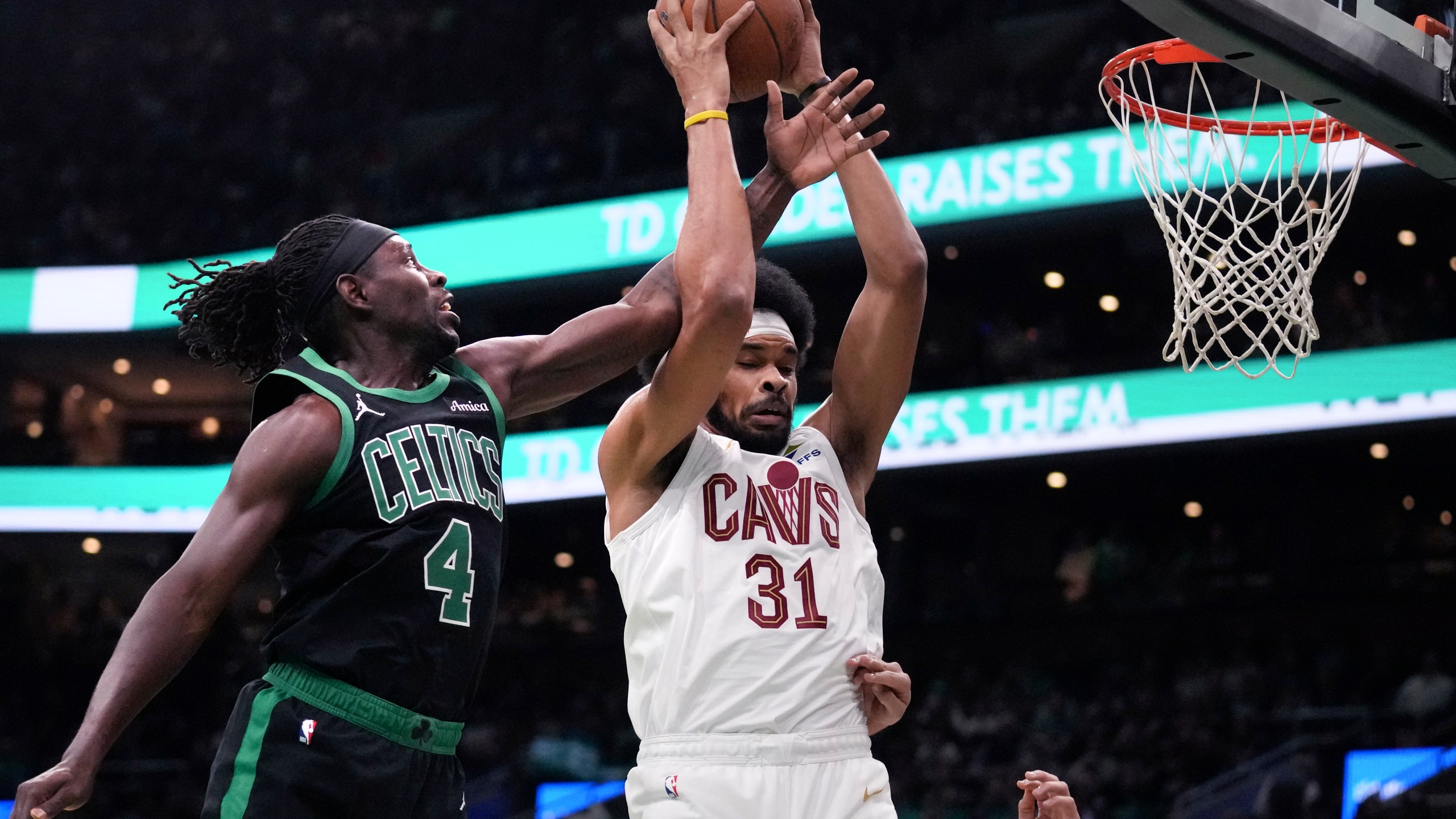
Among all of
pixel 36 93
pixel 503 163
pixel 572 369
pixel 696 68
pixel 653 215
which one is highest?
pixel 36 93

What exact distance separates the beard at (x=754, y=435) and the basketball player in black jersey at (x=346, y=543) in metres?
0.51

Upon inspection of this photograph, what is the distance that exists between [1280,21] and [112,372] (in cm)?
1609

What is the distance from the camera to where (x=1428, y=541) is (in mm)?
12055

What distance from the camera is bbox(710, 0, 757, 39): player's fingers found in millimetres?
3229

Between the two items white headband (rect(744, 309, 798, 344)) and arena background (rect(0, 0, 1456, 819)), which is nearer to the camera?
white headband (rect(744, 309, 798, 344))

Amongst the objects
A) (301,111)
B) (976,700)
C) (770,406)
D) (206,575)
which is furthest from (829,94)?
(301,111)

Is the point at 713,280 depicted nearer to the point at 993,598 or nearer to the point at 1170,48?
the point at 1170,48

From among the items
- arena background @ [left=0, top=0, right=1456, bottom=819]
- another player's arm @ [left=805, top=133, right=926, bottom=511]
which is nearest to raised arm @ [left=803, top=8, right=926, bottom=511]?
another player's arm @ [left=805, top=133, right=926, bottom=511]

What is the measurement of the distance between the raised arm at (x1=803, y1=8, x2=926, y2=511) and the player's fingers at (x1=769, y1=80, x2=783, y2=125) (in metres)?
0.25

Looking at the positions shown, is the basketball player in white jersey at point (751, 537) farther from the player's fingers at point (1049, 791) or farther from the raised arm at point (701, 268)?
the player's fingers at point (1049, 791)

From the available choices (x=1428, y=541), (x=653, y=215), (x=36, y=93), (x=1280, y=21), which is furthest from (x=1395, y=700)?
(x=36, y=93)

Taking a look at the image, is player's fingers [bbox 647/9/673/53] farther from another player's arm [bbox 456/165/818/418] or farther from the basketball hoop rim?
the basketball hoop rim

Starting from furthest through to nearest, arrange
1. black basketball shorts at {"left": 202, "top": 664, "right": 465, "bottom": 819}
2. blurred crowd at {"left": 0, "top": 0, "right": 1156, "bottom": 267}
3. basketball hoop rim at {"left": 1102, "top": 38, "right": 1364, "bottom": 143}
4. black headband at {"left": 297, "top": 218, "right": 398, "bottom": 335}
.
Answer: blurred crowd at {"left": 0, "top": 0, "right": 1156, "bottom": 267}, basketball hoop rim at {"left": 1102, "top": 38, "right": 1364, "bottom": 143}, black headband at {"left": 297, "top": 218, "right": 398, "bottom": 335}, black basketball shorts at {"left": 202, "top": 664, "right": 465, "bottom": 819}

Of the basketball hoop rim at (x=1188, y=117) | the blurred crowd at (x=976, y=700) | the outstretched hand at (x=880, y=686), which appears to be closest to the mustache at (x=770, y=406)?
the outstretched hand at (x=880, y=686)
